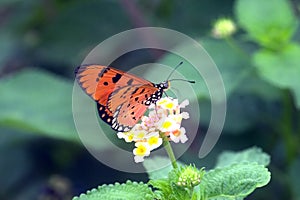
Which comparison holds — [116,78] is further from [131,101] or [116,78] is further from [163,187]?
[163,187]

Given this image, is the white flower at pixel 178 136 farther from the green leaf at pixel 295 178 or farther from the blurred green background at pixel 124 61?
the green leaf at pixel 295 178

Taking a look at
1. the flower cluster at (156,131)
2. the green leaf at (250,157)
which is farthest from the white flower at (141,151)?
the green leaf at (250,157)

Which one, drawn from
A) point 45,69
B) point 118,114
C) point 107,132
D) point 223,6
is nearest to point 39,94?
point 107,132

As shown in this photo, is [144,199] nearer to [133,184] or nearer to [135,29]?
[133,184]

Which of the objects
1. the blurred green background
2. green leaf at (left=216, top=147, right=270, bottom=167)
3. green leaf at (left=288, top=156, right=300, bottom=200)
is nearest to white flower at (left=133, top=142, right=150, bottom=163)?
green leaf at (left=216, top=147, right=270, bottom=167)

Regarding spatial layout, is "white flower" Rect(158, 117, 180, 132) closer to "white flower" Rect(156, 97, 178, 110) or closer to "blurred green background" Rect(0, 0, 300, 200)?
"white flower" Rect(156, 97, 178, 110)

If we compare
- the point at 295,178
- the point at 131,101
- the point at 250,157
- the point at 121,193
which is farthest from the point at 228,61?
the point at 121,193
